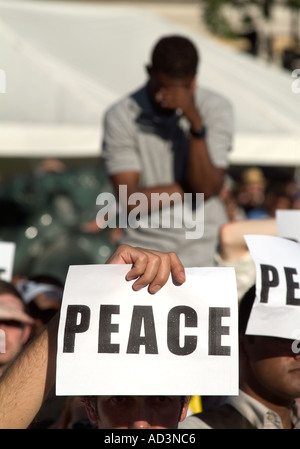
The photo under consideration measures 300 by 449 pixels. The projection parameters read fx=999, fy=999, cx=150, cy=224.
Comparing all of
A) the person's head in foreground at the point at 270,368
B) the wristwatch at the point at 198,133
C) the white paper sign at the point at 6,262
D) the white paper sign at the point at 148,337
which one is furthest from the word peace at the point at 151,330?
the wristwatch at the point at 198,133

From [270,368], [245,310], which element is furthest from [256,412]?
[245,310]

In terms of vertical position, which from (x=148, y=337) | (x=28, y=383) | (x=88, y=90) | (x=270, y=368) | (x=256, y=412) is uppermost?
(x=148, y=337)

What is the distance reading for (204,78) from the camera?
7332 mm

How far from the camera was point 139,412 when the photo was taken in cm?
244

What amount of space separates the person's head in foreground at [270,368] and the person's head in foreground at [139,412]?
43 cm

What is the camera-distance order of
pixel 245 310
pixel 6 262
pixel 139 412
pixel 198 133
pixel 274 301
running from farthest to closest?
pixel 198 133
pixel 6 262
pixel 245 310
pixel 274 301
pixel 139 412

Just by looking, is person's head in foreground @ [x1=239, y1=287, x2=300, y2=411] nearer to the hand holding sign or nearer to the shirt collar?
the shirt collar

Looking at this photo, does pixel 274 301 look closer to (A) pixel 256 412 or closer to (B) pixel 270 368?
(B) pixel 270 368

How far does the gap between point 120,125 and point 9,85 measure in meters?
2.49

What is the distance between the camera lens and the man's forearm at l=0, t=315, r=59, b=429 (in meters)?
2.33

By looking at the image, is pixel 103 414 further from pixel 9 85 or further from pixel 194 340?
pixel 9 85

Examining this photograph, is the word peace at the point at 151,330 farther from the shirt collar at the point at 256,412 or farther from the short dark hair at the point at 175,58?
the short dark hair at the point at 175,58

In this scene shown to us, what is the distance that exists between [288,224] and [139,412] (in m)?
1.11

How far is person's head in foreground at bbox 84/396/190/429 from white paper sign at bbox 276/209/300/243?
952 millimetres
